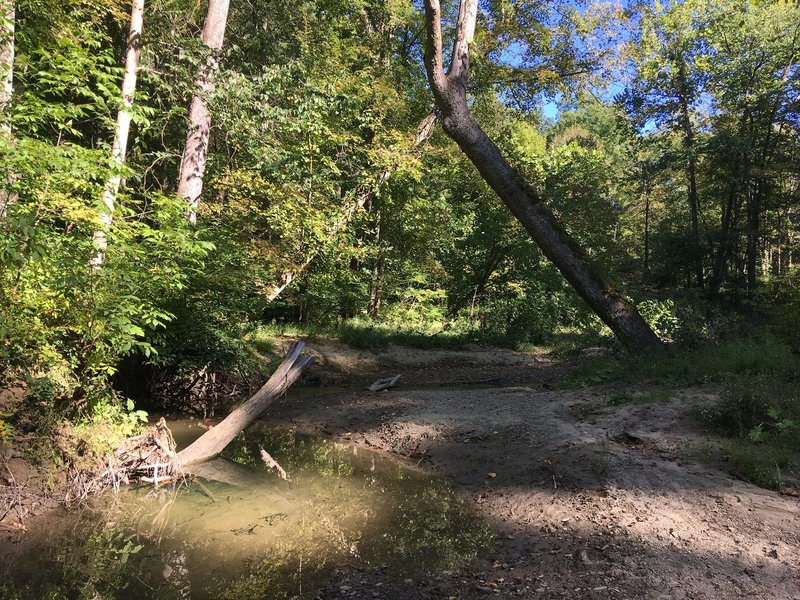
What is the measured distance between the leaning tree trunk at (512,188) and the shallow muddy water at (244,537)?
5.91 meters

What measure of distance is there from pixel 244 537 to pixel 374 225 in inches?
587

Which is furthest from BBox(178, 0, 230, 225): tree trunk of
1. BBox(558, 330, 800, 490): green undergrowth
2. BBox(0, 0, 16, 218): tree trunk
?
BBox(558, 330, 800, 490): green undergrowth

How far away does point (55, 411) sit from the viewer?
17.8ft

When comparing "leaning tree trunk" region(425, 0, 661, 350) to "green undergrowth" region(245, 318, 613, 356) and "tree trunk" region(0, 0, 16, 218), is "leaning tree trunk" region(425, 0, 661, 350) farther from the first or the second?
"tree trunk" region(0, 0, 16, 218)

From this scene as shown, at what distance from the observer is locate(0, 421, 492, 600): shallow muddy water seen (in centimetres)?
378

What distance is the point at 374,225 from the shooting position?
1864 cm

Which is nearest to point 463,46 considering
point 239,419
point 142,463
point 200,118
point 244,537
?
point 200,118

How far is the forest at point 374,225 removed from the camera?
206 inches

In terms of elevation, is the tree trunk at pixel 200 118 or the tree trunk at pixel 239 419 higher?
the tree trunk at pixel 200 118

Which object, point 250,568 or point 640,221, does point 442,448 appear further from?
point 640,221

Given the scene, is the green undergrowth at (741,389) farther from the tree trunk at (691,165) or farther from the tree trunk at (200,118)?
the tree trunk at (691,165)

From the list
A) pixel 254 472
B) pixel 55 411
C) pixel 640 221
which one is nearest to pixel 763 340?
pixel 254 472

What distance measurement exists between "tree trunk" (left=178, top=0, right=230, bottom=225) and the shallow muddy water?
5.82 m

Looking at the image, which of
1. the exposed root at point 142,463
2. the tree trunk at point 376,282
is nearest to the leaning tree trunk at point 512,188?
the exposed root at point 142,463
